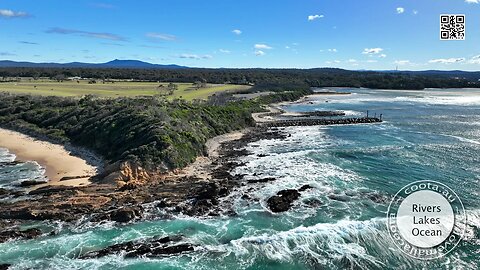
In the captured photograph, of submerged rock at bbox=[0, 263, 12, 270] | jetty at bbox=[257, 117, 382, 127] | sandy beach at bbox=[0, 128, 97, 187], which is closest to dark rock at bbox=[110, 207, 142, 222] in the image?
submerged rock at bbox=[0, 263, 12, 270]

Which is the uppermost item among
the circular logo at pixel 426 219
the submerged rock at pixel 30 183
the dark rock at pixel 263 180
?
the submerged rock at pixel 30 183

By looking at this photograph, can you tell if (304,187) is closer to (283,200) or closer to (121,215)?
(283,200)

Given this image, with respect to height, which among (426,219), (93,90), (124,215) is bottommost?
(426,219)

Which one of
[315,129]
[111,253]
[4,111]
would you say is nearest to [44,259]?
[111,253]

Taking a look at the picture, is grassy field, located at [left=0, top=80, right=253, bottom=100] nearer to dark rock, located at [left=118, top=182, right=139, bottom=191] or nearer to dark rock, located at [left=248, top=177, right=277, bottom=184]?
dark rock, located at [left=248, top=177, right=277, bottom=184]

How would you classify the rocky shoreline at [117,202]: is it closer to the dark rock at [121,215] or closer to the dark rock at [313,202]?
the dark rock at [121,215]

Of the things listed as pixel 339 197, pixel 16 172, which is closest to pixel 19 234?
pixel 16 172

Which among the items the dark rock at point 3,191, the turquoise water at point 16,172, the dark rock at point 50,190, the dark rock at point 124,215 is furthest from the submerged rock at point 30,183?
the dark rock at point 124,215
